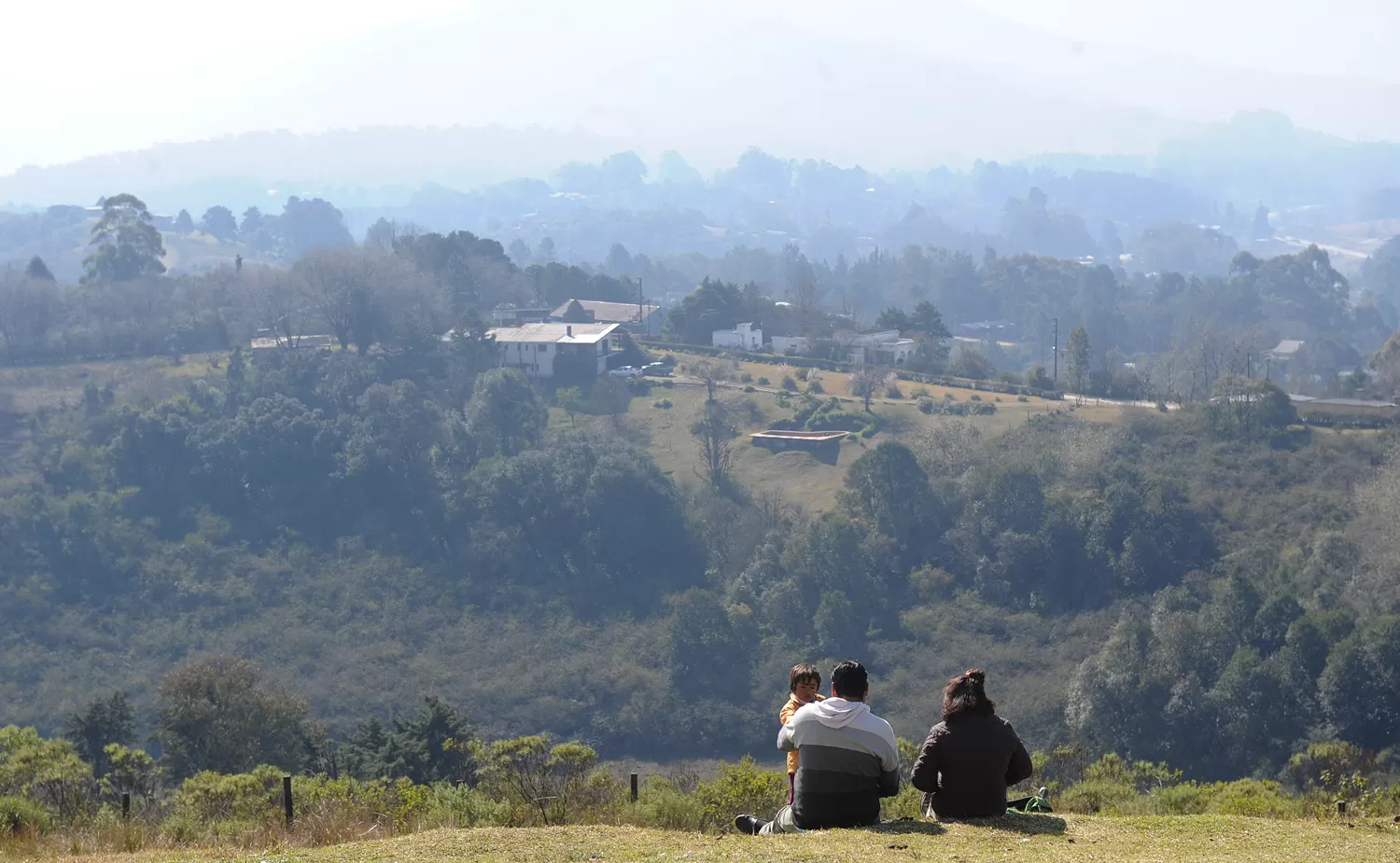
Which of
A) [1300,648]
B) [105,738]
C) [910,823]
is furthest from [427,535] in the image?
[910,823]

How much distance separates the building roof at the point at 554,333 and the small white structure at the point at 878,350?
6.89 metres

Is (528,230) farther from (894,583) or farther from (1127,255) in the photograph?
(894,583)

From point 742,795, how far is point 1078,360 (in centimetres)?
2937

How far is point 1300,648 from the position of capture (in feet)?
67.7

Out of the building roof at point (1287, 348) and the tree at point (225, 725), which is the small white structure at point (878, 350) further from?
the tree at point (225, 725)

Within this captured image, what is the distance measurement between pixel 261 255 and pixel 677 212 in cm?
5273

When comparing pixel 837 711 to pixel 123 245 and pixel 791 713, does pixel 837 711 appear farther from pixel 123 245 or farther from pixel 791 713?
pixel 123 245

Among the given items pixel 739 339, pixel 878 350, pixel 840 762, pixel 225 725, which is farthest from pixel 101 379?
pixel 840 762

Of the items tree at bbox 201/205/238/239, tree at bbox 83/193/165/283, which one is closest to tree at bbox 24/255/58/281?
tree at bbox 83/193/165/283

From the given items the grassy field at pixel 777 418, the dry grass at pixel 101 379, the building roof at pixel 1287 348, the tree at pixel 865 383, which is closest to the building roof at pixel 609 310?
the grassy field at pixel 777 418

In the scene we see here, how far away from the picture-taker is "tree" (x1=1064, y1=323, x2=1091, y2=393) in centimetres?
3528

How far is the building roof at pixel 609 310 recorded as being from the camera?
144 ft

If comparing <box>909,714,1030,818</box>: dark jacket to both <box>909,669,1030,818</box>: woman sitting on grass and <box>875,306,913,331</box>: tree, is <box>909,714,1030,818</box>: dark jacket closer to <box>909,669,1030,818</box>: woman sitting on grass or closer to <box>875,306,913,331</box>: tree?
<box>909,669,1030,818</box>: woman sitting on grass

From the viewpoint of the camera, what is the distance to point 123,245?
1800 inches
